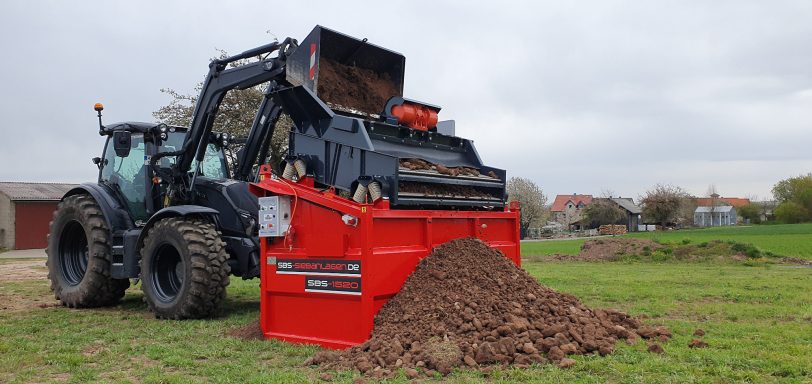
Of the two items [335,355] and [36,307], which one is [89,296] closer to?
[36,307]

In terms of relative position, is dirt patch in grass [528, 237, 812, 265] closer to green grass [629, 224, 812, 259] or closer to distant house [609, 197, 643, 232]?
green grass [629, 224, 812, 259]

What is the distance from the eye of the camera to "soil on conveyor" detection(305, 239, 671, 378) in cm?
523

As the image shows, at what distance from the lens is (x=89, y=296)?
9.59 metres

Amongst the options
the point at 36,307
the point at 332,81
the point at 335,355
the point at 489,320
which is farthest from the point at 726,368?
the point at 36,307

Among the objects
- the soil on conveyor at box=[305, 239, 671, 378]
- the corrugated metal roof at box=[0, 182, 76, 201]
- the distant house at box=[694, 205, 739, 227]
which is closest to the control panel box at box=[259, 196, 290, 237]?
the soil on conveyor at box=[305, 239, 671, 378]

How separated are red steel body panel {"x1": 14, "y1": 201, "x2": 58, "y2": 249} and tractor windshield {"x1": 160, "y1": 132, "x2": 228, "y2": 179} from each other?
31.6 m

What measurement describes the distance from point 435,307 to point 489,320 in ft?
1.69

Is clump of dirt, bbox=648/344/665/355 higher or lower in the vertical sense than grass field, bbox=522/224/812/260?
higher

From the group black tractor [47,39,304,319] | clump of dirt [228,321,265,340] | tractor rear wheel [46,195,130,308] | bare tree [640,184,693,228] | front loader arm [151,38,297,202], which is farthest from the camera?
bare tree [640,184,693,228]

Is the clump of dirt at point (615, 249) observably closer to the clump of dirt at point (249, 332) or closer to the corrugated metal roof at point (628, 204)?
the clump of dirt at point (249, 332)

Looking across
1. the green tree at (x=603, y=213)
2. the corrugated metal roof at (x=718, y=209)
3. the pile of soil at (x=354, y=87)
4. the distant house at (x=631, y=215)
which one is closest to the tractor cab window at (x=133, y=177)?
the pile of soil at (x=354, y=87)

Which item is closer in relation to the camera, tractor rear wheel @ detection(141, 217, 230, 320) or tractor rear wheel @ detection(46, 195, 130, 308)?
tractor rear wheel @ detection(141, 217, 230, 320)

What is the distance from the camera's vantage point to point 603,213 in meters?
77.7

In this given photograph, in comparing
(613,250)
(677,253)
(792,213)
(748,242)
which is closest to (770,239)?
(748,242)
